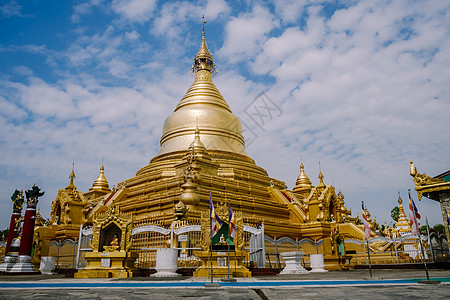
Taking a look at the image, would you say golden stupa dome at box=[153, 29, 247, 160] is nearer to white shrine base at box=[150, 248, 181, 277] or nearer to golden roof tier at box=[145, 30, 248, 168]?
golden roof tier at box=[145, 30, 248, 168]

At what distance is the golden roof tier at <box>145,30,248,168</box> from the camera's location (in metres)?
28.7

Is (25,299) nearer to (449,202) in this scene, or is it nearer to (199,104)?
(449,202)

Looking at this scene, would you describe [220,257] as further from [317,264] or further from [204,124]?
[204,124]

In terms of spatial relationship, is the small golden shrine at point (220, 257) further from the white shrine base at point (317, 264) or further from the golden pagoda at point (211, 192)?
the white shrine base at point (317, 264)

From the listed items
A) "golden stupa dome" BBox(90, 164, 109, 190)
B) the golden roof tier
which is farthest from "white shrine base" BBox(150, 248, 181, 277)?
"golden stupa dome" BBox(90, 164, 109, 190)

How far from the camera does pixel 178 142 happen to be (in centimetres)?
2875

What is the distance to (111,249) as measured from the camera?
12.6 meters

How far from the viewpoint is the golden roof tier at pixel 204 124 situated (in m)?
28.7

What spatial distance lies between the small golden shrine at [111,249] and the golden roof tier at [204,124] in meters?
14.5

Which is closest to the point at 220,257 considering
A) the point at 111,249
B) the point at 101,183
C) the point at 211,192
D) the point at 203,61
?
the point at 111,249

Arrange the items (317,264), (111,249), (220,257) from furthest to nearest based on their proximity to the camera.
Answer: (317,264) < (111,249) < (220,257)

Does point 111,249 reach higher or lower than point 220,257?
higher

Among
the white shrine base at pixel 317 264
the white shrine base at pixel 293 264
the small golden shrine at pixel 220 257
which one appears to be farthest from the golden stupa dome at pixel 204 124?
the small golden shrine at pixel 220 257

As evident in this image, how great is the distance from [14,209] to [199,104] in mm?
16547
